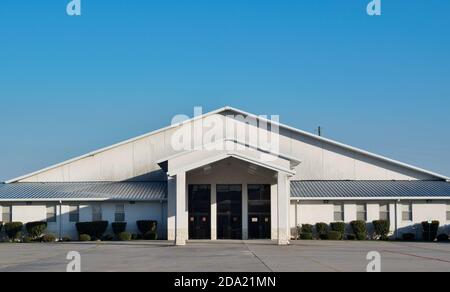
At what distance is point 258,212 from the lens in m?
44.7

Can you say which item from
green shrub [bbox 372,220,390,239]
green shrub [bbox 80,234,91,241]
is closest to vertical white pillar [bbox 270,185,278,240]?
green shrub [bbox 372,220,390,239]

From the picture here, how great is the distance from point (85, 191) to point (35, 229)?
421 centimetres

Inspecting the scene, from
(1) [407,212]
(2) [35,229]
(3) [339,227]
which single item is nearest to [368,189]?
(1) [407,212]

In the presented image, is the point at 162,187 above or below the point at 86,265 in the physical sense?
above

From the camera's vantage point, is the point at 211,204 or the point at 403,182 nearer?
the point at 211,204

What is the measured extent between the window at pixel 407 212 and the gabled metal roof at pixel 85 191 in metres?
15.9

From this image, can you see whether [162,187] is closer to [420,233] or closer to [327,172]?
[327,172]

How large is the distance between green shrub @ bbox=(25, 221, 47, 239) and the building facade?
2.95ft

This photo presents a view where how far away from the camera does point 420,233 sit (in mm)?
46625

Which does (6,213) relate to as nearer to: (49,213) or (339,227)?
(49,213)

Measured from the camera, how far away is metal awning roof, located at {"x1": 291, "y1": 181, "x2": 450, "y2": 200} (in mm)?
46344
